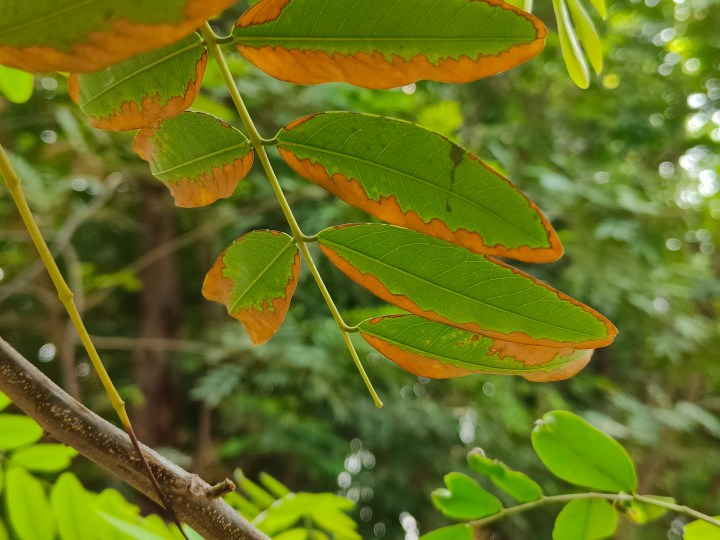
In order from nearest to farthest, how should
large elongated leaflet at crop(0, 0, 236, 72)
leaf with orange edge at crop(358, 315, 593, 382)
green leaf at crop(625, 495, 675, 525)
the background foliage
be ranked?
large elongated leaflet at crop(0, 0, 236, 72)
leaf with orange edge at crop(358, 315, 593, 382)
green leaf at crop(625, 495, 675, 525)
the background foliage

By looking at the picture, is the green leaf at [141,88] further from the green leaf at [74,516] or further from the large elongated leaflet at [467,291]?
the green leaf at [74,516]

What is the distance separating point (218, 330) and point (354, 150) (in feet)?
5.26

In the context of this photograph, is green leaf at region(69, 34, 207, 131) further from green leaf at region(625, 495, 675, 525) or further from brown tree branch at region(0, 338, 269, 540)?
green leaf at region(625, 495, 675, 525)

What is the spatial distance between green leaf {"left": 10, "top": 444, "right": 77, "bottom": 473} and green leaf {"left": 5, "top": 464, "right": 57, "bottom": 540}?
0.03 m

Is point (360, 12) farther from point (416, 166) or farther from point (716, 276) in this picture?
point (716, 276)

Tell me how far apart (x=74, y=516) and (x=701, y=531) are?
0.32 meters

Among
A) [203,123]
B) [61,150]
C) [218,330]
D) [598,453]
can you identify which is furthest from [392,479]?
[203,123]

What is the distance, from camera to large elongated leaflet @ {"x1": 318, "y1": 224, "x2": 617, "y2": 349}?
21 cm

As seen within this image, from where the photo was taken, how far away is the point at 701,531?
1.05 feet

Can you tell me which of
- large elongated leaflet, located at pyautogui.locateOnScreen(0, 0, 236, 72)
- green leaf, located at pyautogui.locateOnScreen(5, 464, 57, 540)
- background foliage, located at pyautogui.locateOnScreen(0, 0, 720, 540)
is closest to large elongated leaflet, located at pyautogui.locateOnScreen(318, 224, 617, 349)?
large elongated leaflet, located at pyautogui.locateOnScreen(0, 0, 236, 72)

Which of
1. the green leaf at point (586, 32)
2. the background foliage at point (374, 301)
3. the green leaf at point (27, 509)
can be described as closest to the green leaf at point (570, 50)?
the green leaf at point (586, 32)

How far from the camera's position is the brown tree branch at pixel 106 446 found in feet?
0.71

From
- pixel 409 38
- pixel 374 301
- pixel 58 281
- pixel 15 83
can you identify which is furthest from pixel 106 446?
pixel 374 301

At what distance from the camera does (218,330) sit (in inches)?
69.4
